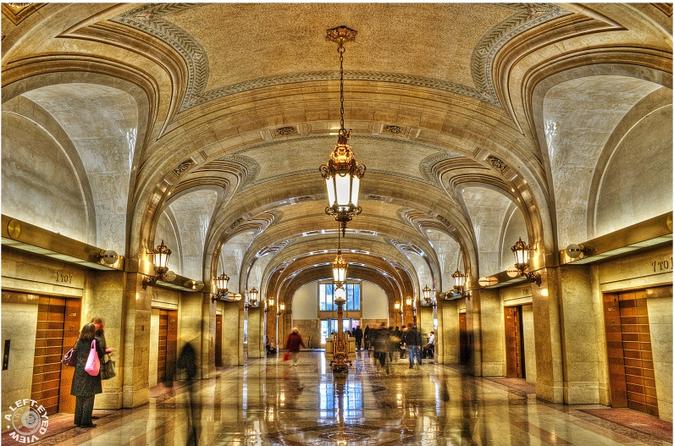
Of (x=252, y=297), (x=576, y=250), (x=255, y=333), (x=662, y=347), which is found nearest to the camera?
(x=662, y=347)

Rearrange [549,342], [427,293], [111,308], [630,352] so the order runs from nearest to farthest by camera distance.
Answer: [630,352]
[111,308]
[549,342]
[427,293]

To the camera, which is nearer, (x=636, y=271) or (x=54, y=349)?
(x=636, y=271)

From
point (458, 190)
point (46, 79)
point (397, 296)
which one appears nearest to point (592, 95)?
point (458, 190)

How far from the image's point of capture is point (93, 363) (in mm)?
7055

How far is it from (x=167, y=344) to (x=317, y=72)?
334 inches

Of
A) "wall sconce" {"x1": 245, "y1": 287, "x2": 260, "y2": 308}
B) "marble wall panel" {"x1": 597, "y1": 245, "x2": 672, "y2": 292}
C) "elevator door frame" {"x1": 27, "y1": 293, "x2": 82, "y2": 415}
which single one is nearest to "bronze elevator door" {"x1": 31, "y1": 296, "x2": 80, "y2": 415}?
"elevator door frame" {"x1": 27, "y1": 293, "x2": 82, "y2": 415}

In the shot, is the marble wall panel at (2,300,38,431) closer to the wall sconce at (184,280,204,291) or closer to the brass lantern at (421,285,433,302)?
the wall sconce at (184,280,204,291)

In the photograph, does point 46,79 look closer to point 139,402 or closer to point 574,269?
point 139,402

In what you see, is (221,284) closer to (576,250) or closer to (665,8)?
(576,250)

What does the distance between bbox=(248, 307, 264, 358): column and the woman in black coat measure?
1732 centimetres

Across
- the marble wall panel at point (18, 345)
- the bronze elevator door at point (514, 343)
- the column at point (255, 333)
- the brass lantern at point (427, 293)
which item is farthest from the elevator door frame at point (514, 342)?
the column at point (255, 333)

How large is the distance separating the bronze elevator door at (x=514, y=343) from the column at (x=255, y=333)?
12443 millimetres

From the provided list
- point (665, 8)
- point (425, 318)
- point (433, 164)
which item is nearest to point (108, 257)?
point (433, 164)

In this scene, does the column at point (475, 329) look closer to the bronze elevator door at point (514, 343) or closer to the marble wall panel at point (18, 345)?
the bronze elevator door at point (514, 343)
